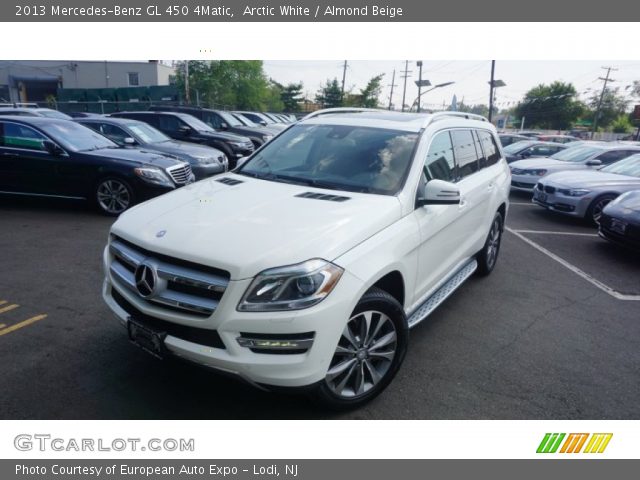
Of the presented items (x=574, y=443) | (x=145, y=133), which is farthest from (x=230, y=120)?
(x=574, y=443)

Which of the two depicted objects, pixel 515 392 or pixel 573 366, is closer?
pixel 515 392

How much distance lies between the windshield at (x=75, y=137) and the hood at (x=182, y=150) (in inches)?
44.1

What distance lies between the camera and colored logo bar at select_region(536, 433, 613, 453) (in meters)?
2.66

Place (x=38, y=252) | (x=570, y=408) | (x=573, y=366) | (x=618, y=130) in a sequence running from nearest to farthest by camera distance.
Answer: (x=570, y=408), (x=573, y=366), (x=38, y=252), (x=618, y=130)

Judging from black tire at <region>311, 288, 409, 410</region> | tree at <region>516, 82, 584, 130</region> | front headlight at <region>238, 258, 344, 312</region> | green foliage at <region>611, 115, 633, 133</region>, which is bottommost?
black tire at <region>311, 288, 409, 410</region>

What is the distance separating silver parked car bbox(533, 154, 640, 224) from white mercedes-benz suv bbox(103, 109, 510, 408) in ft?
19.9

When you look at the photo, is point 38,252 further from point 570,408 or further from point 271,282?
point 570,408

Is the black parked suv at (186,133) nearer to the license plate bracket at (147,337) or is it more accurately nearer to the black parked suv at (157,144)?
the black parked suv at (157,144)

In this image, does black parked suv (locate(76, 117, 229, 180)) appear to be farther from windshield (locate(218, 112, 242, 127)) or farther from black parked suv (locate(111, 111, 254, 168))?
windshield (locate(218, 112, 242, 127))

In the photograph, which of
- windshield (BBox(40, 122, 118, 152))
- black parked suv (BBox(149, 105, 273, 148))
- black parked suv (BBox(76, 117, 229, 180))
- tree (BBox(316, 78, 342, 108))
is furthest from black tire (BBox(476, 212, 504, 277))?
tree (BBox(316, 78, 342, 108))

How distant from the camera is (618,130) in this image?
6662 centimetres

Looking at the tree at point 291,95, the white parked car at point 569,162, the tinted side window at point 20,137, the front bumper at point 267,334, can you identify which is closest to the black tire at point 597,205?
the white parked car at point 569,162

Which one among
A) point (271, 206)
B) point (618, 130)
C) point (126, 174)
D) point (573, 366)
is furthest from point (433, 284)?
point (618, 130)

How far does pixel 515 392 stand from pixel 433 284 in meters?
1.01
